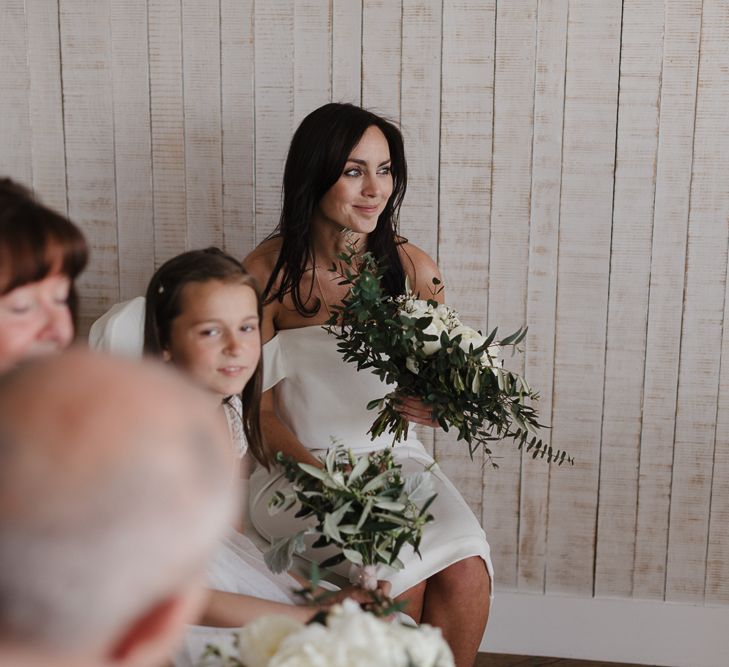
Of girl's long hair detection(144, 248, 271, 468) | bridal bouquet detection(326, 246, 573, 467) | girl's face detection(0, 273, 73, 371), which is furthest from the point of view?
bridal bouquet detection(326, 246, 573, 467)

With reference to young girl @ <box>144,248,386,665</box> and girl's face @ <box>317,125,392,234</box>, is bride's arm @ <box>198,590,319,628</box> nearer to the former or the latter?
young girl @ <box>144,248,386,665</box>

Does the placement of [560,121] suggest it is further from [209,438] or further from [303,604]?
[209,438]

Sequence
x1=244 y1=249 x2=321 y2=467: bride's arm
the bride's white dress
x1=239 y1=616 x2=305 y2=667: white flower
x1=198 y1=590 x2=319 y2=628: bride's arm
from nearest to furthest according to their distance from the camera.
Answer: x1=239 y1=616 x2=305 y2=667: white flower < x1=198 y1=590 x2=319 y2=628: bride's arm < x1=244 y1=249 x2=321 y2=467: bride's arm < the bride's white dress

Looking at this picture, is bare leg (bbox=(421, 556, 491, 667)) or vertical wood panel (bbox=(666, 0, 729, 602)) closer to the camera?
bare leg (bbox=(421, 556, 491, 667))

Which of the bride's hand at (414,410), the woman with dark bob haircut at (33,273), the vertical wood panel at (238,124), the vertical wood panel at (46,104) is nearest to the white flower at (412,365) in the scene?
the bride's hand at (414,410)

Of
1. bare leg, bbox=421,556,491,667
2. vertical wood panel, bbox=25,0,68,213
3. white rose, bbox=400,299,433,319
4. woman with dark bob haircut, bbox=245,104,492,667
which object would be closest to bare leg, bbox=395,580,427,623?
bare leg, bbox=421,556,491,667

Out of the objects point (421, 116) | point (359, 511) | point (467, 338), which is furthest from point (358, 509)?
point (421, 116)

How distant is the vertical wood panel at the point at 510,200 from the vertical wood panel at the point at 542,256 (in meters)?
0.02

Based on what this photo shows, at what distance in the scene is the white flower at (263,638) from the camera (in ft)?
3.39

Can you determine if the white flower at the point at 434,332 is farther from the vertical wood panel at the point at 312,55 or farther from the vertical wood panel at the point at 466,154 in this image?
the vertical wood panel at the point at 312,55

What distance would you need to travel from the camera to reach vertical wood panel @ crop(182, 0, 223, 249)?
2584mm

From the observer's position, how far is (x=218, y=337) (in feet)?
5.68

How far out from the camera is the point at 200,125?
8.64ft

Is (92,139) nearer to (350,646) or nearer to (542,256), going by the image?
(542,256)
